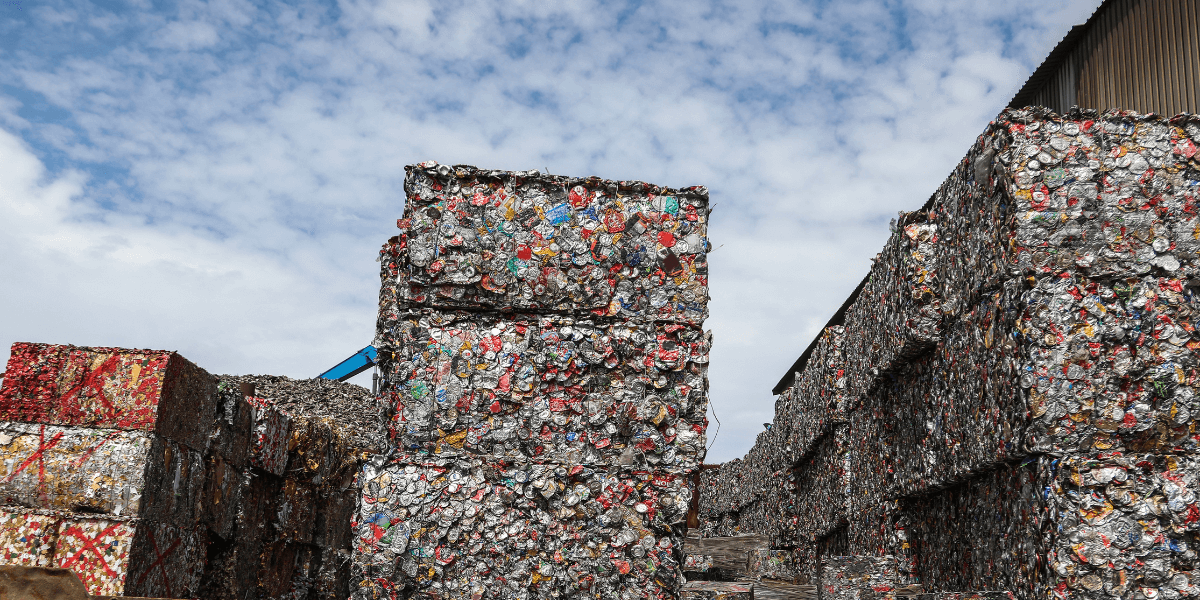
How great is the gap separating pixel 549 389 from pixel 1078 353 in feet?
7.24

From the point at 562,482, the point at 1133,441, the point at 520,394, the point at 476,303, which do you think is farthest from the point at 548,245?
the point at 1133,441

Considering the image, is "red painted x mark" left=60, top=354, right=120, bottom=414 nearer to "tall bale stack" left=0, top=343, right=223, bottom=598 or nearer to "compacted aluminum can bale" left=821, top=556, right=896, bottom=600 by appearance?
"tall bale stack" left=0, top=343, right=223, bottom=598

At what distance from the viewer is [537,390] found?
→ 3365 mm

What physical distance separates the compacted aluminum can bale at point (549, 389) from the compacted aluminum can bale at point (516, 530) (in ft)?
0.31

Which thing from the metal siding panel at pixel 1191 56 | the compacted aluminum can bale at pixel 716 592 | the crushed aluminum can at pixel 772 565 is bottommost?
the crushed aluminum can at pixel 772 565

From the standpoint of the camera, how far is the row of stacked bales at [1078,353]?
3225 mm

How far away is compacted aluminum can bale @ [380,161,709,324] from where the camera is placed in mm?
3420

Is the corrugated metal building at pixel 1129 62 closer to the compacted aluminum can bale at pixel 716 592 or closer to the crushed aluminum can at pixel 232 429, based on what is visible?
the compacted aluminum can bale at pixel 716 592

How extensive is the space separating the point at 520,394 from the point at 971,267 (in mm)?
2288

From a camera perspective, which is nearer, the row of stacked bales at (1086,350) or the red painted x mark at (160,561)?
the row of stacked bales at (1086,350)

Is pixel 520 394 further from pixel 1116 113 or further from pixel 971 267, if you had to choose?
pixel 1116 113

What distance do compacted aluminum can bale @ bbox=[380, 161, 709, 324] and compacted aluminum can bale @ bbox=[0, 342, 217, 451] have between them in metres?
1.16

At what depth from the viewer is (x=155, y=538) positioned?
372cm

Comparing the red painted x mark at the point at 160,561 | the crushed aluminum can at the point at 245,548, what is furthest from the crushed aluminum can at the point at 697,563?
the red painted x mark at the point at 160,561
